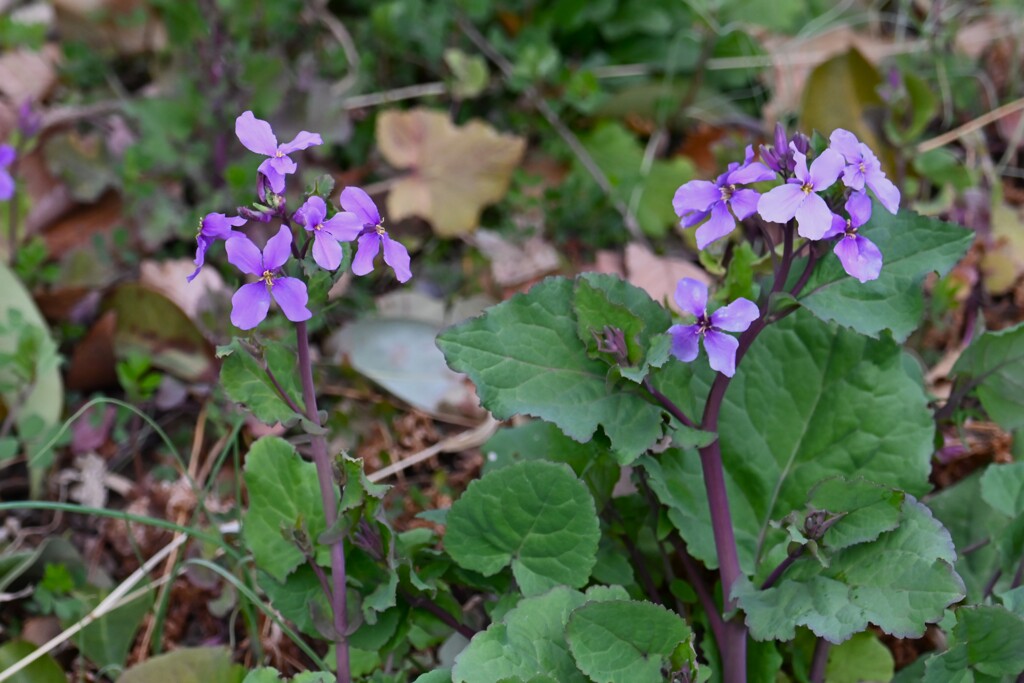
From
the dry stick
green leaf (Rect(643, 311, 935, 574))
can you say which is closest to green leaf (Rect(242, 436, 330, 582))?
green leaf (Rect(643, 311, 935, 574))

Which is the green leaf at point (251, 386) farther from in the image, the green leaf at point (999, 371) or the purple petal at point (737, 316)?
the green leaf at point (999, 371)

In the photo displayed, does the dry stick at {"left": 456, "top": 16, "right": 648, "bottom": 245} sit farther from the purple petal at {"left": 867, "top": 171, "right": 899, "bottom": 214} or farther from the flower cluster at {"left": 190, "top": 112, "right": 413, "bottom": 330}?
the flower cluster at {"left": 190, "top": 112, "right": 413, "bottom": 330}

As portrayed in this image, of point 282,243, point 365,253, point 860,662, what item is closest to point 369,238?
point 365,253

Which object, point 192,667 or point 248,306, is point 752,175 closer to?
point 248,306

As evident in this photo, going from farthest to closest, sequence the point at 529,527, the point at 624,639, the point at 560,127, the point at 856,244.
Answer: the point at 560,127 < the point at 529,527 < the point at 624,639 < the point at 856,244

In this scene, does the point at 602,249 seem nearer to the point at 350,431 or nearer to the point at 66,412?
the point at 350,431
